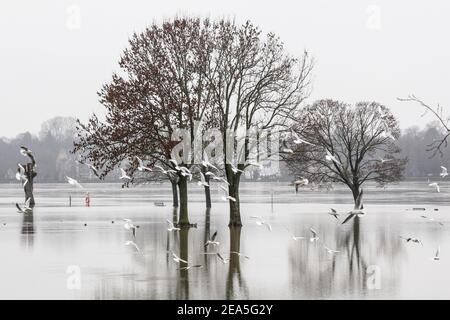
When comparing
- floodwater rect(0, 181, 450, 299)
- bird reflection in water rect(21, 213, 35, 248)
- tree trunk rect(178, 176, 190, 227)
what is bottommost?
floodwater rect(0, 181, 450, 299)

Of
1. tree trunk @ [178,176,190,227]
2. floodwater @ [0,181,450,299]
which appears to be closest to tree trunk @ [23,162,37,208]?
tree trunk @ [178,176,190,227]

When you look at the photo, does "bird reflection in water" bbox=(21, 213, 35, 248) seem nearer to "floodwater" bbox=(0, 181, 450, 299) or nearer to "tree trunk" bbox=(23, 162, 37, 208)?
"floodwater" bbox=(0, 181, 450, 299)

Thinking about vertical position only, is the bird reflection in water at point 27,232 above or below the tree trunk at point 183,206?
below

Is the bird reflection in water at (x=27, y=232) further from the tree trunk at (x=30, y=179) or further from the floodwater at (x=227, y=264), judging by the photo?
the tree trunk at (x=30, y=179)

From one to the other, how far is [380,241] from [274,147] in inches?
705

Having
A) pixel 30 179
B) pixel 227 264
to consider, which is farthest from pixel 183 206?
pixel 30 179

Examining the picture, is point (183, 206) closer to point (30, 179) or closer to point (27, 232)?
point (27, 232)

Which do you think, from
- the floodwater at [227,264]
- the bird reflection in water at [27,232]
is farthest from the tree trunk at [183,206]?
the bird reflection in water at [27,232]

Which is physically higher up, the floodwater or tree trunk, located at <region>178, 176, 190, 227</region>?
tree trunk, located at <region>178, 176, 190, 227</region>

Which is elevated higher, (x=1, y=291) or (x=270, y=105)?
(x=270, y=105)

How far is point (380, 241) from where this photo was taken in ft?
129

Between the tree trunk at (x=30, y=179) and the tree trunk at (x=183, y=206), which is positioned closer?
the tree trunk at (x=183, y=206)
